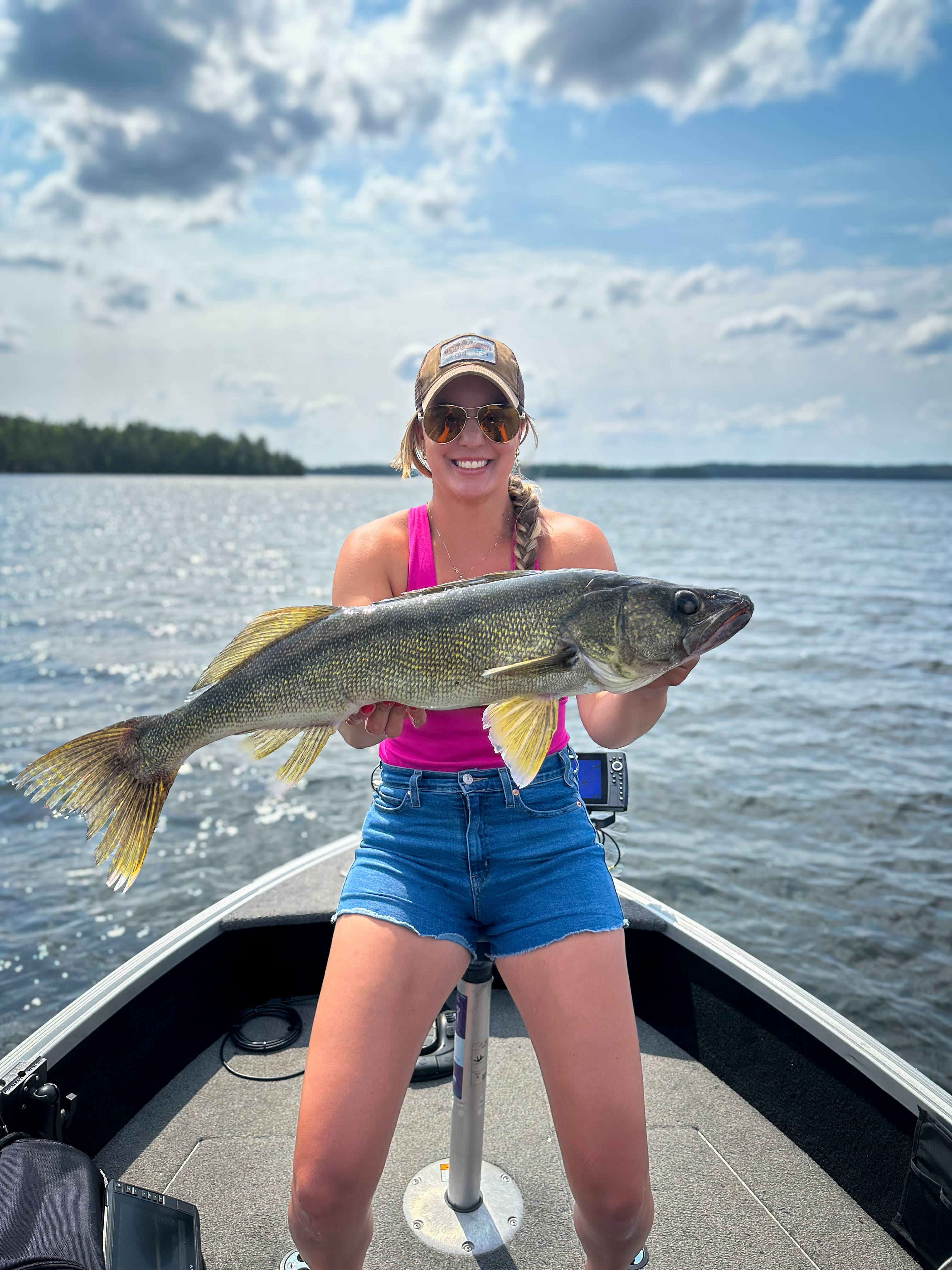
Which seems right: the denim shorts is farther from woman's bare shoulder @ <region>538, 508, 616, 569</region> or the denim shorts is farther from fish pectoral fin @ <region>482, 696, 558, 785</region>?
woman's bare shoulder @ <region>538, 508, 616, 569</region>

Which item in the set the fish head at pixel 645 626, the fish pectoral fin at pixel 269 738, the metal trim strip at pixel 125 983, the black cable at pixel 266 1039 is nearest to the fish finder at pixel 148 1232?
the metal trim strip at pixel 125 983

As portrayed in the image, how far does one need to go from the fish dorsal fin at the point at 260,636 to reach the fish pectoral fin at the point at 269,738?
25cm

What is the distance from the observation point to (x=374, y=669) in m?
3.06

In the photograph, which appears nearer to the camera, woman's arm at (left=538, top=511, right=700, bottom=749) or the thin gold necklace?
woman's arm at (left=538, top=511, right=700, bottom=749)

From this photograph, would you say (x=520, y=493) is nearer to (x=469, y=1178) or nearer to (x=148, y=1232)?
(x=469, y=1178)

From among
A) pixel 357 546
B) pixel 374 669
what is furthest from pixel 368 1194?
pixel 357 546

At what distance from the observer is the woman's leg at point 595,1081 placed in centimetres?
258

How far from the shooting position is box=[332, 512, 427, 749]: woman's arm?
3.42 meters

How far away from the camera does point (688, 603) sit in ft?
9.48

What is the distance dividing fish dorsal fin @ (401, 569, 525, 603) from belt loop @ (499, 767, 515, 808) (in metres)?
0.68

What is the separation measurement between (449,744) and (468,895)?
1.84ft

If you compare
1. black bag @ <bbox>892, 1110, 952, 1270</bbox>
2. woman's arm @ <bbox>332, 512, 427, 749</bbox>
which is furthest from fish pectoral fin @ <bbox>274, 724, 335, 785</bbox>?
black bag @ <bbox>892, 1110, 952, 1270</bbox>

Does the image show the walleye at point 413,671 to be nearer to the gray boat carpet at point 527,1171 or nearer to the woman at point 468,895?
the woman at point 468,895

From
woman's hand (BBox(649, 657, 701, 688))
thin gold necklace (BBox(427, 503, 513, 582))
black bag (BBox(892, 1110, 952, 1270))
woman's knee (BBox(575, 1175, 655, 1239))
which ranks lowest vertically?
black bag (BBox(892, 1110, 952, 1270))
